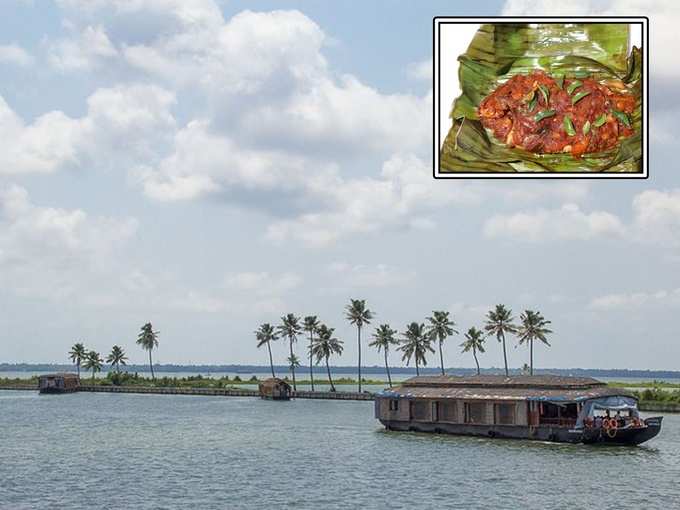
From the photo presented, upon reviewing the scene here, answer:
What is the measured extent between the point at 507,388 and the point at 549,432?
21.9 ft

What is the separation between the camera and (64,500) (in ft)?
143

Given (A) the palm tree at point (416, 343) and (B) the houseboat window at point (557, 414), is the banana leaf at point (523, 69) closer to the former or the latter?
(B) the houseboat window at point (557, 414)

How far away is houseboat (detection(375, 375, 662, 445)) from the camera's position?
208 feet

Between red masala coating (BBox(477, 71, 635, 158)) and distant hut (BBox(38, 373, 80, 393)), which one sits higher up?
red masala coating (BBox(477, 71, 635, 158))

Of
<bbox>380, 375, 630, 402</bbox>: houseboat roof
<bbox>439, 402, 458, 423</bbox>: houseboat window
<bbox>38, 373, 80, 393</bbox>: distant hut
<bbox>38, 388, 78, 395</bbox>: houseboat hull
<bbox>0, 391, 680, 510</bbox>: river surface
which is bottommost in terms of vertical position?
<bbox>38, 388, 78, 395</bbox>: houseboat hull

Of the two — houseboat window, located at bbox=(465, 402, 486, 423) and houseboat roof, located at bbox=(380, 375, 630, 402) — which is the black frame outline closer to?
houseboat roof, located at bbox=(380, 375, 630, 402)

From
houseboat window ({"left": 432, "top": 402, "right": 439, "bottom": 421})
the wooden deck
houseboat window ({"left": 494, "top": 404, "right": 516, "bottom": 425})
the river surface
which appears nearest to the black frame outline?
the river surface

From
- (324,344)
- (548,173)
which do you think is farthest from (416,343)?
(548,173)

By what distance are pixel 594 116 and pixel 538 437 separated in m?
54.8

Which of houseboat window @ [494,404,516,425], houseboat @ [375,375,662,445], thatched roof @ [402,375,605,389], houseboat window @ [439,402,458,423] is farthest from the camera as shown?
houseboat window @ [439,402,458,423]

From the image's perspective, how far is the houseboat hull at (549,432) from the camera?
62562 mm

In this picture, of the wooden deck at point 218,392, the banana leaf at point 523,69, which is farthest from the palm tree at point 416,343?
the banana leaf at point 523,69

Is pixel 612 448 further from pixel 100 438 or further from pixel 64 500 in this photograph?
pixel 100 438

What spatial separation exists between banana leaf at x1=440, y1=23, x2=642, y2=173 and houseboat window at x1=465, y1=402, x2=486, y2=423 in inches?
2256
